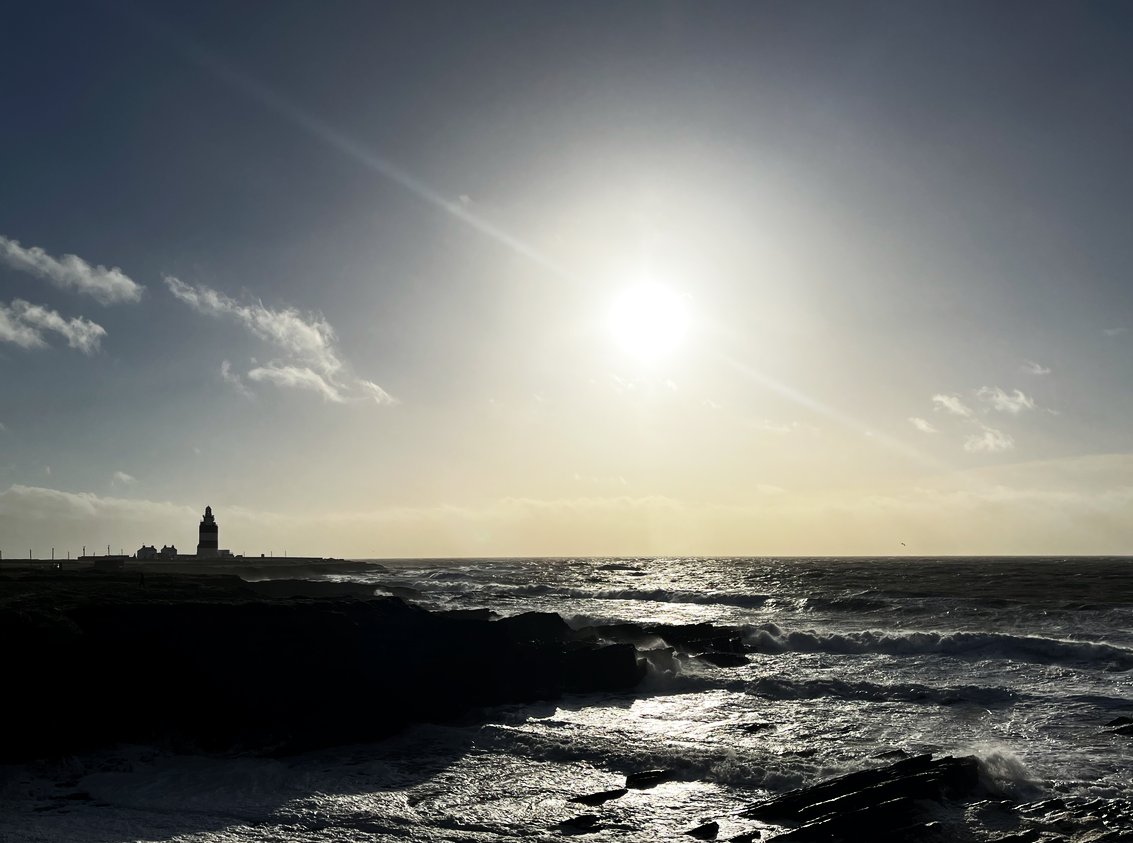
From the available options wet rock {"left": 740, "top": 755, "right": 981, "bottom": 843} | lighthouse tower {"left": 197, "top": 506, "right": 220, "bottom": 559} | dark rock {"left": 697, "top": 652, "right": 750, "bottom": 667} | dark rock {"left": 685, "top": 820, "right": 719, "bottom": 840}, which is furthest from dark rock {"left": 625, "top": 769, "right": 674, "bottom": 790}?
lighthouse tower {"left": 197, "top": 506, "right": 220, "bottom": 559}

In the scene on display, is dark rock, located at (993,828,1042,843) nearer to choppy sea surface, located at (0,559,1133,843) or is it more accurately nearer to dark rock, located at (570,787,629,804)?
choppy sea surface, located at (0,559,1133,843)

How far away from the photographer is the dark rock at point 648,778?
51.7 ft

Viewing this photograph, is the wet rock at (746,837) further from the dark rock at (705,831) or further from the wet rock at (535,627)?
the wet rock at (535,627)

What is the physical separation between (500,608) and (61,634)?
37155mm

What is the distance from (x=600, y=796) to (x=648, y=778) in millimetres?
1576

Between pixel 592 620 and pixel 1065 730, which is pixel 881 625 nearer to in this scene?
pixel 592 620

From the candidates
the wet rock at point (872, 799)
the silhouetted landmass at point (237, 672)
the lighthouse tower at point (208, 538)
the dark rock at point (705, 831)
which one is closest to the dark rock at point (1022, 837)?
the wet rock at point (872, 799)

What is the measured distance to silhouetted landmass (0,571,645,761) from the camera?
17172 mm

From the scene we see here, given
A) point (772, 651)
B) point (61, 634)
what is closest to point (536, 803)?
point (61, 634)

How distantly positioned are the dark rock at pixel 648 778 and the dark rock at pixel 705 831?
8.50 feet

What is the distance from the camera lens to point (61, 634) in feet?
59.1

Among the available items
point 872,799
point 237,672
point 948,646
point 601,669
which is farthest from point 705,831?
point 948,646

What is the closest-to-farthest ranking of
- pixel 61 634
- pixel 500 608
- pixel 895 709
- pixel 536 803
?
1. pixel 536 803
2. pixel 61 634
3. pixel 895 709
4. pixel 500 608

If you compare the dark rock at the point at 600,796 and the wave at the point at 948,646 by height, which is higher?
the dark rock at the point at 600,796
